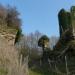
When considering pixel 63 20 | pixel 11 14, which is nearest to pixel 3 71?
pixel 11 14

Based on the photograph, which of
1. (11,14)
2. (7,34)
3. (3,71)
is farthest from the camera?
(11,14)

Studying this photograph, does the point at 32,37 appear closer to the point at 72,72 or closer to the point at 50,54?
the point at 50,54

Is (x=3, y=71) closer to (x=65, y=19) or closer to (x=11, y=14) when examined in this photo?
(x=11, y=14)

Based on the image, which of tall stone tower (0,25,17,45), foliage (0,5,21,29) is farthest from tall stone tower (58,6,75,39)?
tall stone tower (0,25,17,45)

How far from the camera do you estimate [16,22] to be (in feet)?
112

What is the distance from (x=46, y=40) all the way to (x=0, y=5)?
712 centimetres

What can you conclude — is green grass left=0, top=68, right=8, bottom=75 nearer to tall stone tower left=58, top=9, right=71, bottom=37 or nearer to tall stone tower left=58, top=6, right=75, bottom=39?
tall stone tower left=58, top=6, right=75, bottom=39

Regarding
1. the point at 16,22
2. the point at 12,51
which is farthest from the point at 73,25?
the point at 12,51

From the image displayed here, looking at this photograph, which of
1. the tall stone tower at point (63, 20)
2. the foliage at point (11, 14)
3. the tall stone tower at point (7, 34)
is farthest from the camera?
the tall stone tower at point (63, 20)

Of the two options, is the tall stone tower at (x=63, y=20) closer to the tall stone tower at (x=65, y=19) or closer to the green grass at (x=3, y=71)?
the tall stone tower at (x=65, y=19)

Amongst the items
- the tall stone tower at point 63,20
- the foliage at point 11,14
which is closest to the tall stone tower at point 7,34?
the foliage at point 11,14

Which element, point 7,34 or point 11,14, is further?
point 11,14

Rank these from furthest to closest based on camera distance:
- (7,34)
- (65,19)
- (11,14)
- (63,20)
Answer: (63,20)
(65,19)
(11,14)
(7,34)

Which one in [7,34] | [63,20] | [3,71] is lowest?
[3,71]
